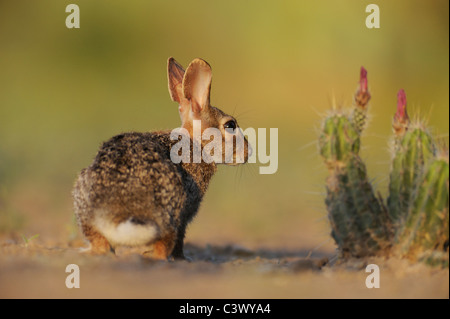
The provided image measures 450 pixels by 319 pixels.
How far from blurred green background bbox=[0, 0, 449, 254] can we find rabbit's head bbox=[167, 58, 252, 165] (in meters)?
5.56

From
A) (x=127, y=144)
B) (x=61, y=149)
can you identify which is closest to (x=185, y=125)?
(x=127, y=144)

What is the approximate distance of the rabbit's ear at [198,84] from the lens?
6637 mm

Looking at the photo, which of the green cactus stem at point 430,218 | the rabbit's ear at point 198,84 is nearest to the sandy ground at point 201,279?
the green cactus stem at point 430,218

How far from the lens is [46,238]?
314 inches

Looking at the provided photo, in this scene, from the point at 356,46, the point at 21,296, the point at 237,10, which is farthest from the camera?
the point at 237,10

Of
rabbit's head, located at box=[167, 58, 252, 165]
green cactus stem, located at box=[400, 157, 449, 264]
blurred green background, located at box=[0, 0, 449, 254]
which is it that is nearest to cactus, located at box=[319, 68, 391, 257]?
green cactus stem, located at box=[400, 157, 449, 264]

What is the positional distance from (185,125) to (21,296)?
295cm

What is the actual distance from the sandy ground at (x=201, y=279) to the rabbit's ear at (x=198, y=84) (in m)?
1.85

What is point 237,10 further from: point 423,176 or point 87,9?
point 423,176

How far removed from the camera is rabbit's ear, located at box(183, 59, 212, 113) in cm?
664

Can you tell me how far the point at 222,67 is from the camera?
56.3 feet

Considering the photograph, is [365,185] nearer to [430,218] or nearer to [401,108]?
[430,218]

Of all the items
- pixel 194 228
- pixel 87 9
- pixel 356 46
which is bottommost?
pixel 194 228

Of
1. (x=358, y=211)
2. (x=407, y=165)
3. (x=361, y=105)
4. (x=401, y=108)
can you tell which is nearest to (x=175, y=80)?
(x=361, y=105)
